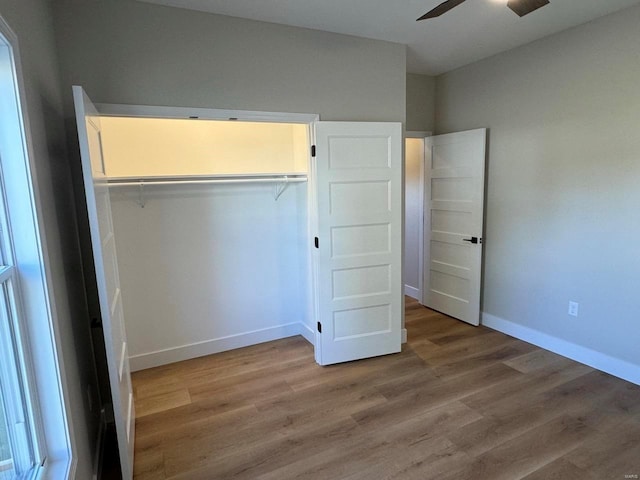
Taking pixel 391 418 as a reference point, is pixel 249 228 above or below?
above

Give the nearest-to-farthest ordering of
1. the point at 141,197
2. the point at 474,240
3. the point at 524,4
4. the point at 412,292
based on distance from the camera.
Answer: the point at 524,4 < the point at 141,197 < the point at 474,240 < the point at 412,292

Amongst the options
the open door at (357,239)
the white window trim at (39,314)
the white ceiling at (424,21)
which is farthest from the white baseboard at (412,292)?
the white window trim at (39,314)

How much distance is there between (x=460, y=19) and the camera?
8.91 feet

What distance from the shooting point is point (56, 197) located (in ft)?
5.77

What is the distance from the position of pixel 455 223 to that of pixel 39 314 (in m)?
3.69

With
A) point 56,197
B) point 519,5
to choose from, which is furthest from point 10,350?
point 519,5

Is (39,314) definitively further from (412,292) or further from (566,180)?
(412,292)

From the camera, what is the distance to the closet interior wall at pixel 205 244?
9.98 feet

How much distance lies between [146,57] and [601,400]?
152 inches

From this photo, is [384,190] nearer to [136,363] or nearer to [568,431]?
[568,431]

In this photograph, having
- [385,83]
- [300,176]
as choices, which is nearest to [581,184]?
[385,83]

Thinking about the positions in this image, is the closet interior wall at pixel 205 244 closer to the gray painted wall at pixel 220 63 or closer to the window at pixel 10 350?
the gray painted wall at pixel 220 63

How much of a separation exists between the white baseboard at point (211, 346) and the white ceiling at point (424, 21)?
8.82ft

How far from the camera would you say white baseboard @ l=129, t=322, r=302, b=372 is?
3168 millimetres
